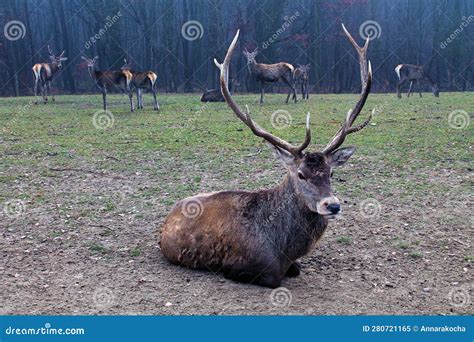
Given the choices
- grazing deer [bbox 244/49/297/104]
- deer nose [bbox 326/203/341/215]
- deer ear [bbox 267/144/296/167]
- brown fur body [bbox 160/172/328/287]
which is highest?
grazing deer [bbox 244/49/297/104]

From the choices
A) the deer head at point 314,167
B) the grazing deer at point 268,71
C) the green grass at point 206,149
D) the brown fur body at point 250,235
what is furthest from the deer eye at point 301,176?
the grazing deer at point 268,71

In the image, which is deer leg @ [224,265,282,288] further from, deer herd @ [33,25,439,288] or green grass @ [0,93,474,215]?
green grass @ [0,93,474,215]

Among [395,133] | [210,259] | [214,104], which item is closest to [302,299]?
[210,259]

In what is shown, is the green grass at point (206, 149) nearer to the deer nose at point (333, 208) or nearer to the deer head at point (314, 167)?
the deer head at point (314, 167)

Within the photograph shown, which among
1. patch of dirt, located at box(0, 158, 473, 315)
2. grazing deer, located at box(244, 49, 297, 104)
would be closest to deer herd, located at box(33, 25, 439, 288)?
patch of dirt, located at box(0, 158, 473, 315)

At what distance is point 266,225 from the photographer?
3.91 meters

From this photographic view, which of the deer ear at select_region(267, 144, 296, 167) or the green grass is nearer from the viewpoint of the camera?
the deer ear at select_region(267, 144, 296, 167)

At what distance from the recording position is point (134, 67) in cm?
2216

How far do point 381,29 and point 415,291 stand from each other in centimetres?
2077

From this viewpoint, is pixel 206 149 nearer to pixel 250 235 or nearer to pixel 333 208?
pixel 250 235

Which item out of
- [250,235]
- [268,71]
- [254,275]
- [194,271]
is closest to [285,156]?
[250,235]

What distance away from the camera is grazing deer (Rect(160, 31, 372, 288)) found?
3.75m

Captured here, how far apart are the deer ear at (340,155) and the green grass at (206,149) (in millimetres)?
1980

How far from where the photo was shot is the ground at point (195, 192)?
352cm
